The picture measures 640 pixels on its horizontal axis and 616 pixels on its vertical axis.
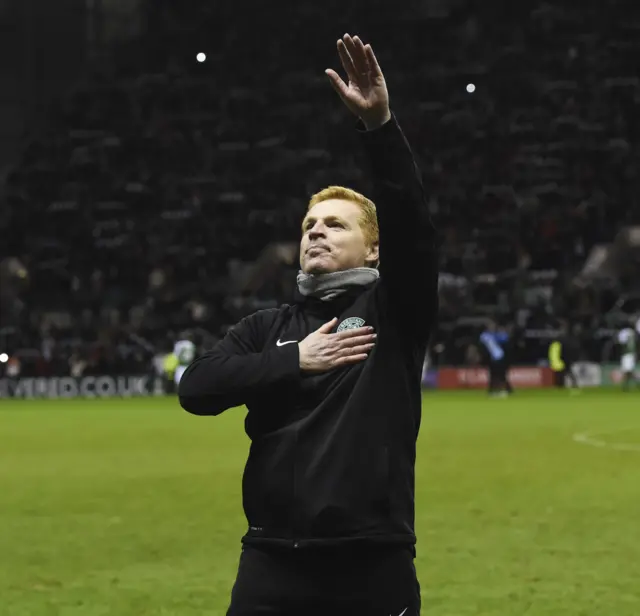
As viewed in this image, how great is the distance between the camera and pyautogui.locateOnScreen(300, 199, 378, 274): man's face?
14.0 feet

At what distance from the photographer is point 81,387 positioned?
142 ft

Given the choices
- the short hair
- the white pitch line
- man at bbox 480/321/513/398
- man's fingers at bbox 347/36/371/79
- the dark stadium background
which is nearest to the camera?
man's fingers at bbox 347/36/371/79

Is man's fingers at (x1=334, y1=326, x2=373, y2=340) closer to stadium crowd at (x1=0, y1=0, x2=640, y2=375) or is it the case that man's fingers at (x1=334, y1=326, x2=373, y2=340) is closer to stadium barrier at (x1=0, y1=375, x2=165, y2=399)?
stadium crowd at (x1=0, y1=0, x2=640, y2=375)

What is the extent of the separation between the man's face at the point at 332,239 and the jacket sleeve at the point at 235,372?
11.2 inches

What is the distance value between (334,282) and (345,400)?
0.37 m

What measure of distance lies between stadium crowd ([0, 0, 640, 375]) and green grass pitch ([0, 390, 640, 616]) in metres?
20.1

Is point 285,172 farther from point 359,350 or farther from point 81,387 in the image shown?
point 359,350

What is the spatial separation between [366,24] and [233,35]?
522cm

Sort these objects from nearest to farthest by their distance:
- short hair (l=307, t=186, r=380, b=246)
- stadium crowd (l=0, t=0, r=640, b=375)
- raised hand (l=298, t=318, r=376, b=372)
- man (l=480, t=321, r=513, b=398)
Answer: raised hand (l=298, t=318, r=376, b=372), short hair (l=307, t=186, r=380, b=246), man (l=480, t=321, r=513, b=398), stadium crowd (l=0, t=0, r=640, b=375)

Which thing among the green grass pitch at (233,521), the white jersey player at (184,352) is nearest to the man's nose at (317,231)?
the green grass pitch at (233,521)

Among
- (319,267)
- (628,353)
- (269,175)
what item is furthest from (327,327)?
(269,175)

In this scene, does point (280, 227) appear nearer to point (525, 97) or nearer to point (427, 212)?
point (525, 97)

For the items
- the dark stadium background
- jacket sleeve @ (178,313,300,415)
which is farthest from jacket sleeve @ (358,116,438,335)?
the dark stadium background

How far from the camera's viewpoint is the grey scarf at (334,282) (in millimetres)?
4281
